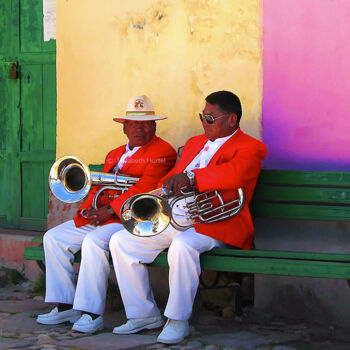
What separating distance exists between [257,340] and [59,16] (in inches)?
129

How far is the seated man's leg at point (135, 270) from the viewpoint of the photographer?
5.54m

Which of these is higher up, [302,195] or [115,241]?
[302,195]

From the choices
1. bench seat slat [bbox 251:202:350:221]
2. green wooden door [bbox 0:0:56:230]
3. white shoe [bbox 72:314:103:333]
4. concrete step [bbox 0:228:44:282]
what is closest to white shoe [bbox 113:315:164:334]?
white shoe [bbox 72:314:103:333]

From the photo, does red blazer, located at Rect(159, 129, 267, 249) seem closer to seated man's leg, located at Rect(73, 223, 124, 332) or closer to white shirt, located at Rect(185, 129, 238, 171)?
white shirt, located at Rect(185, 129, 238, 171)

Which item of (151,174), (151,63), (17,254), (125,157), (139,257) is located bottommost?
(17,254)

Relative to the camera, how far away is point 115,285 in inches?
261

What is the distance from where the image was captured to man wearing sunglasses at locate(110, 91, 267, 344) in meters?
5.29

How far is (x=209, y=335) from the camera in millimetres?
5551

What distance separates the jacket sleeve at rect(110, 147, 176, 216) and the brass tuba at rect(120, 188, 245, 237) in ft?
1.30

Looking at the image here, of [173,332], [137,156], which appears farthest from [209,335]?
[137,156]

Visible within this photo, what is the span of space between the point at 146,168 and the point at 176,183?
73cm

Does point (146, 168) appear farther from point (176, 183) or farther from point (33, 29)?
point (33, 29)

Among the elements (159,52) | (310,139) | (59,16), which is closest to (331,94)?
(310,139)

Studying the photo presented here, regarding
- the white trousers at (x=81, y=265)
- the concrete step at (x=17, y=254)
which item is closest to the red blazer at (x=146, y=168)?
the white trousers at (x=81, y=265)
